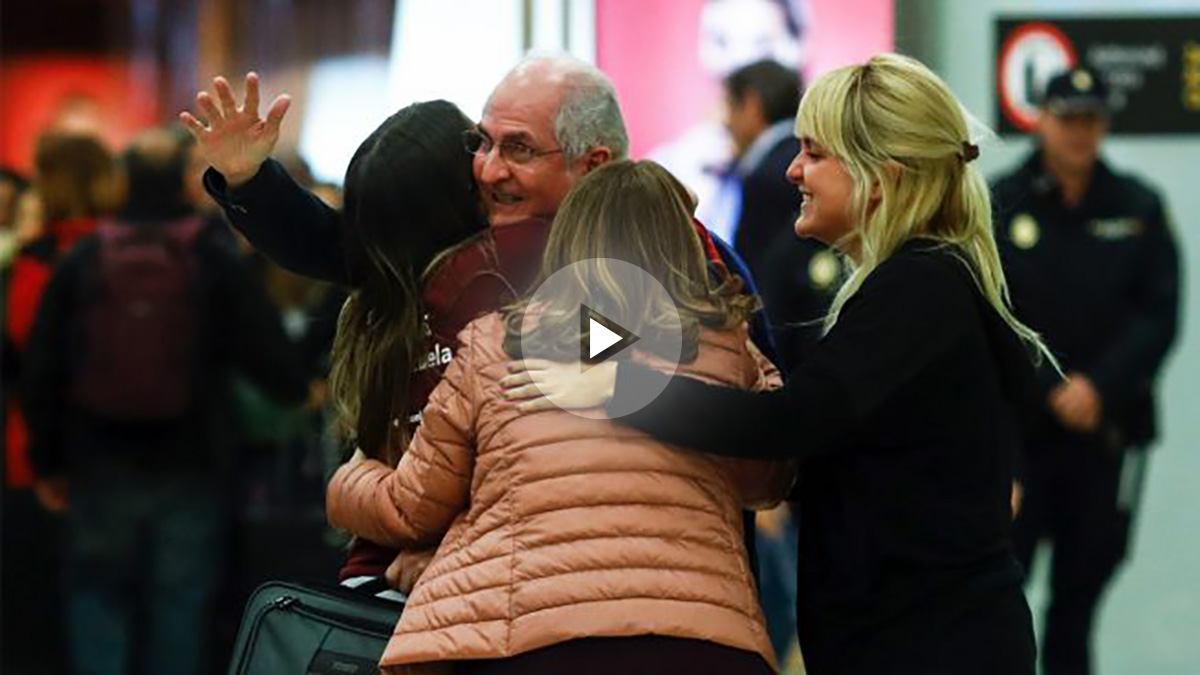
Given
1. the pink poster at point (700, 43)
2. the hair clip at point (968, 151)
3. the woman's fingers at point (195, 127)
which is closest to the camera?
the hair clip at point (968, 151)

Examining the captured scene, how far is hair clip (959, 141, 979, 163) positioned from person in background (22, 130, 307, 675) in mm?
3568

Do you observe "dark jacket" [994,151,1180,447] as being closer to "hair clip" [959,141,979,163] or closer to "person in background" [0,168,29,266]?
"hair clip" [959,141,979,163]

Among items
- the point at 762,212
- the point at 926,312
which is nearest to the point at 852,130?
the point at 926,312

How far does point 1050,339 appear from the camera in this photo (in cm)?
615

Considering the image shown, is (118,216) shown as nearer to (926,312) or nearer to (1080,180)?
(1080,180)

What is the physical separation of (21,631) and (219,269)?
6.74 feet

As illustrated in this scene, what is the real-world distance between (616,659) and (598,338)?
0.44 meters

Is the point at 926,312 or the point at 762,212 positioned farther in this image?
the point at 762,212

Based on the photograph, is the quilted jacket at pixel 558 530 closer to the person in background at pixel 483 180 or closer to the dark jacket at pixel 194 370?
the person in background at pixel 483 180

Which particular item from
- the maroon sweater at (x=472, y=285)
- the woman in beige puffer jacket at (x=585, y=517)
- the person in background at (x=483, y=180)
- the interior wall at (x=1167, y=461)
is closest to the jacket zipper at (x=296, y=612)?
the person in background at (x=483, y=180)

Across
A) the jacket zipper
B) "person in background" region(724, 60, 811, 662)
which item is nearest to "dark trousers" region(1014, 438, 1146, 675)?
"person in background" region(724, 60, 811, 662)

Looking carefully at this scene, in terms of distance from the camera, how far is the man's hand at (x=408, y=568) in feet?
10.6

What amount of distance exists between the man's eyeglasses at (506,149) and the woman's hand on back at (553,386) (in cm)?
60
